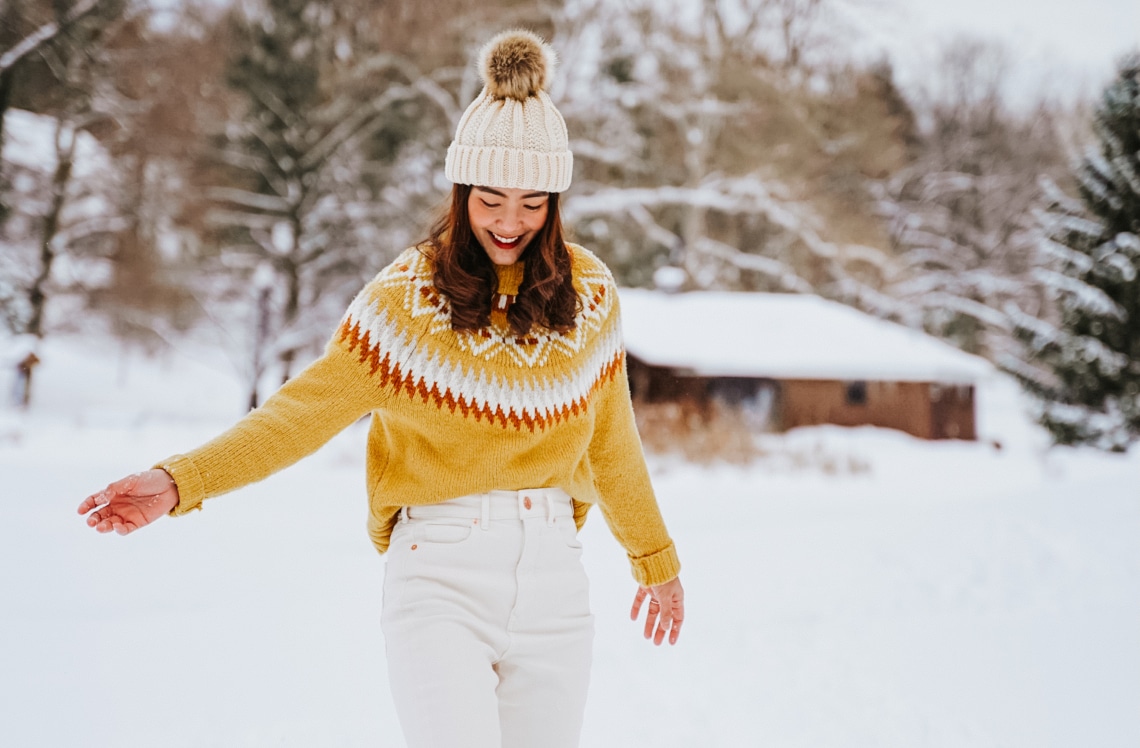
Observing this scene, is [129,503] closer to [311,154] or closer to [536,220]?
[536,220]

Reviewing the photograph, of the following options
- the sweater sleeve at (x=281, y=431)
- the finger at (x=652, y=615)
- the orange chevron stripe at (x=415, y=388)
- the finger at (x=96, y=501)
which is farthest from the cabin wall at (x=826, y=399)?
the finger at (x=96, y=501)

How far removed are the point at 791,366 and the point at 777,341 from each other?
111 centimetres

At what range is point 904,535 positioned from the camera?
775cm

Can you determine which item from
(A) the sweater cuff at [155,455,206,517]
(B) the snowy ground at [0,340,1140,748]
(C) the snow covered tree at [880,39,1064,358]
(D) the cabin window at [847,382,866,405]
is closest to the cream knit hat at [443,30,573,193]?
(A) the sweater cuff at [155,455,206,517]

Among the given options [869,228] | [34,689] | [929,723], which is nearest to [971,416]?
[869,228]

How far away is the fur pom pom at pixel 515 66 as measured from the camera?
2.04 metres

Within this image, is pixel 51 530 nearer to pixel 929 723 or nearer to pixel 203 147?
pixel 929 723

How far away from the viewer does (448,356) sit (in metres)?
1.93

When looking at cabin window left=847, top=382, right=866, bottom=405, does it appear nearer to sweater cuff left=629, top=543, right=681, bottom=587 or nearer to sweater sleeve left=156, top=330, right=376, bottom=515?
sweater cuff left=629, top=543, right=681, bottom=587

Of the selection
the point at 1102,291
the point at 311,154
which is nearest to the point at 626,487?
the point at 1102,291

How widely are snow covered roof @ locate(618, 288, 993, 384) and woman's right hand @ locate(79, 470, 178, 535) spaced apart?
618 inches

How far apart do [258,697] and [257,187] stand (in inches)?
713

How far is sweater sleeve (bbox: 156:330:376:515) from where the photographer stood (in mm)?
1727

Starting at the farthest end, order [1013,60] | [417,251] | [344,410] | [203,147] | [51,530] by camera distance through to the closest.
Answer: [1013,60], [203,147], [51,530], [417,251], [344,410]
